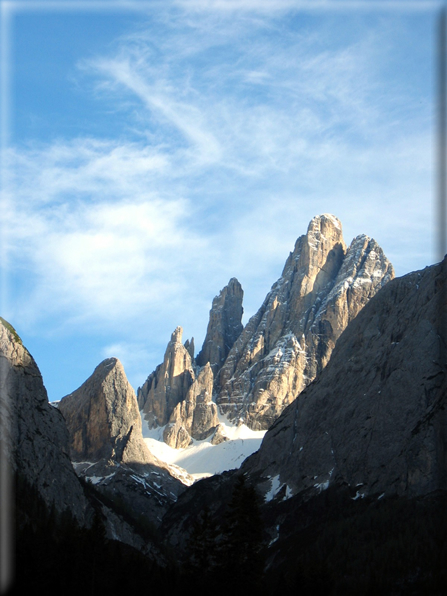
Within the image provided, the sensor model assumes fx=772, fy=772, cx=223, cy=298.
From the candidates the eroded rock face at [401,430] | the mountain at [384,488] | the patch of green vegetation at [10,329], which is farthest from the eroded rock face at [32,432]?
the eroded rock face at [401,430]

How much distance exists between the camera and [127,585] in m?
94.2

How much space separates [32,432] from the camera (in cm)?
16212

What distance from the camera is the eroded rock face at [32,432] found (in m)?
151

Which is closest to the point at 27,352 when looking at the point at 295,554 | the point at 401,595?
the point at 295,554

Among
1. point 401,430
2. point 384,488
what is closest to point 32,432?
point 384,488

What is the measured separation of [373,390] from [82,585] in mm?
126679

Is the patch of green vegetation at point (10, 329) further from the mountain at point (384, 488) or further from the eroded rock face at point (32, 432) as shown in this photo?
the mountain at point (384, 488)

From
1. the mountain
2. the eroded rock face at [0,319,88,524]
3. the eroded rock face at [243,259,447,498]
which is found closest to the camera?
the mountain

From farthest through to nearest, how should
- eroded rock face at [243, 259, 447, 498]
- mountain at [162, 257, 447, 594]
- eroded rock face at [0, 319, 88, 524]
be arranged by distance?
eroded rock face at [243, 259, 447, 498] < eroded rock face at [0, 319, 88, 524] < mountain at [162, 257, 447, 594]

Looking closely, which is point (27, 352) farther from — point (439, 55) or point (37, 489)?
point (439, 55)

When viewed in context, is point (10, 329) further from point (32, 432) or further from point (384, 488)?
point (384, 488)

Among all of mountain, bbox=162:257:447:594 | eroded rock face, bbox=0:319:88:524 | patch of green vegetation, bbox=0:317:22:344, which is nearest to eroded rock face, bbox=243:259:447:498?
mountain, bbox=162:257:447:594

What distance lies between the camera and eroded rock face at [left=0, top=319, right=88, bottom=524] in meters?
151

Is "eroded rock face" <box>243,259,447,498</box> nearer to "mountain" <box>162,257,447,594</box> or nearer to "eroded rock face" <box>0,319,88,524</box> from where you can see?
"mountain" <box>162,257,447,594</box>
